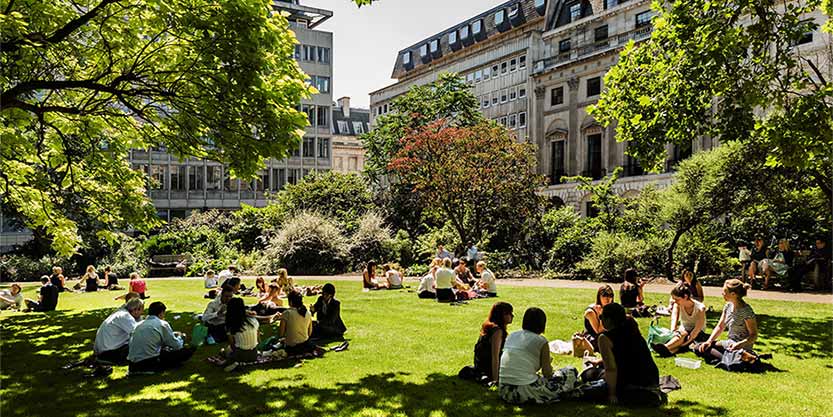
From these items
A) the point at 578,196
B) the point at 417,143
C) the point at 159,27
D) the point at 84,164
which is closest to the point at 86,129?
the point at 84,164

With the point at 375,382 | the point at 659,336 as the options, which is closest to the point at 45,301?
the point at 375,382

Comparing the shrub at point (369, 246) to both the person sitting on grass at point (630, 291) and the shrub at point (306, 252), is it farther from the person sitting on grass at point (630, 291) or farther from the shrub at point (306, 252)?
the person sitting on grass at point (630, 291)

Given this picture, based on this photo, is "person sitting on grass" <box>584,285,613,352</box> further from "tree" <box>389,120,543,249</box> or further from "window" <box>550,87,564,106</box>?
"window" <box>550,87,564,106</box>

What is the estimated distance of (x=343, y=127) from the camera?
286 ft

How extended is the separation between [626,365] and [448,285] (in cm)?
980

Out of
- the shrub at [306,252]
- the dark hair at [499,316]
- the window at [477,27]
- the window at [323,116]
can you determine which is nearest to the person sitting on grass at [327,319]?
the dark hair at [499,316]

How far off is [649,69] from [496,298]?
298 inches

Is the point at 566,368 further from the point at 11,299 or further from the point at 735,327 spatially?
the point at 11,299

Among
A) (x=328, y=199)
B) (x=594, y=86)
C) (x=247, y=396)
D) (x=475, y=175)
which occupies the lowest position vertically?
(x=247, y=396)

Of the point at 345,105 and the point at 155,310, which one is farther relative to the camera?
the point at 345,105

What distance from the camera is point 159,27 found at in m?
11.3

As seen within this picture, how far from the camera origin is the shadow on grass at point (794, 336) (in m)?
9.95

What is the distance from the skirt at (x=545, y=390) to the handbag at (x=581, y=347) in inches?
95.0

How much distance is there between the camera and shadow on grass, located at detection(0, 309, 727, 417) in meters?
6.92
